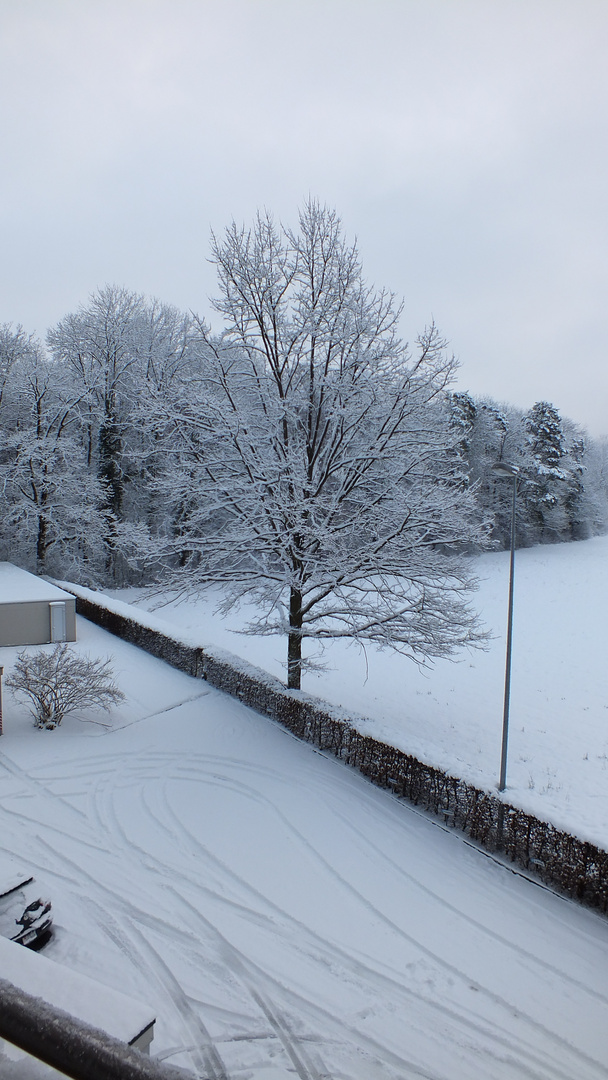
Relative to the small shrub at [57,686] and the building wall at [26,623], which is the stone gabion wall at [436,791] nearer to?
the small shrub at [57,686]

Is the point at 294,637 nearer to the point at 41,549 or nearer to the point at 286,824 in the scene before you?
the point at 286,824

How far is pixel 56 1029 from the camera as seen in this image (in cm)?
113

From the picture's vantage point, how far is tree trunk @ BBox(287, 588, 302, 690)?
511 inches

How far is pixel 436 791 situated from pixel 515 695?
975 centimetres

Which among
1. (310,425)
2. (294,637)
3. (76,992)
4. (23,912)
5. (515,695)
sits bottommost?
(515,695)

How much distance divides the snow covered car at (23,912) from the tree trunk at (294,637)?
7.19 m

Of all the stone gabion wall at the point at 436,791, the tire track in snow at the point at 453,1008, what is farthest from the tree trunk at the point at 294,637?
the tire track in snow at the point at 453,1008

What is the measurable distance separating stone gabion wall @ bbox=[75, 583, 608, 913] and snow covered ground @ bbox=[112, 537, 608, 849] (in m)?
0.22

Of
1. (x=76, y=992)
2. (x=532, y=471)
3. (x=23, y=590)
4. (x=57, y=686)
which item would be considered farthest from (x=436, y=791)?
(x=532, y=471)

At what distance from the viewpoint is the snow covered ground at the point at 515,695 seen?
37.1 feet

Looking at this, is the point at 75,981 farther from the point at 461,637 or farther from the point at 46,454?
the point at 46,454

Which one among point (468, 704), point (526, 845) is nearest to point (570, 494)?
point (468, 704)

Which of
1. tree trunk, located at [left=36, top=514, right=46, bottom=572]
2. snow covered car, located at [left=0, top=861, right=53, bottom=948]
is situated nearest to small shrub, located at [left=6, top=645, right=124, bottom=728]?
snow covered car, located at [left=0, top=861, right=53, bottom=948]

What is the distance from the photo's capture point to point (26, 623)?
17.9 m
